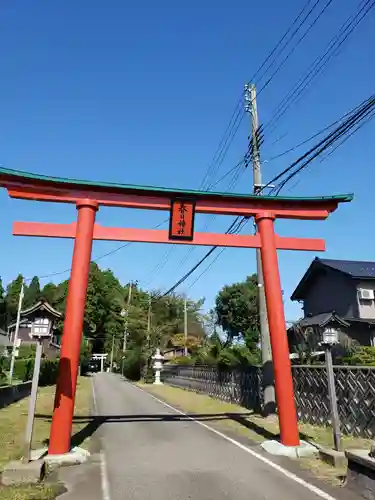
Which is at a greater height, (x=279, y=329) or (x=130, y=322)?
(x=130, y=322)

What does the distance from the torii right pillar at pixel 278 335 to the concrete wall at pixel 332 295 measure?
16105mm

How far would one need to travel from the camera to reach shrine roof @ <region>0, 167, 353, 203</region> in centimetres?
988

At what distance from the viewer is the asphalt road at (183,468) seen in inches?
247

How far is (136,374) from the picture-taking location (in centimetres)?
4625

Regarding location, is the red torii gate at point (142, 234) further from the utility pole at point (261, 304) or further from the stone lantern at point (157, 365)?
the stone lantern at point (157, 365)

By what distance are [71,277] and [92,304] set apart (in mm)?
62244

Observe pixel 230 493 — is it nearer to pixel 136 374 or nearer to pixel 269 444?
pixel 269 444

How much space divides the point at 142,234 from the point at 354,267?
1985 centimetres

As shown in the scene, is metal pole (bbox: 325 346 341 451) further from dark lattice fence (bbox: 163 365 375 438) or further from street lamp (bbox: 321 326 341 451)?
dark lattice fence (bbox: 163 365 375 438)

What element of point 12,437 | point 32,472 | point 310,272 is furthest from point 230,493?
point 310,272

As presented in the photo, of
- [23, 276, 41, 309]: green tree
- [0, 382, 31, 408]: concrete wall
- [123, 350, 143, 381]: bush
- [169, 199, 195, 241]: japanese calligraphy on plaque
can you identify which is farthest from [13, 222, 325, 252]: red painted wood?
[23, 276, 41, 309]: green tree

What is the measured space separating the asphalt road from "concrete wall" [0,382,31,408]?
742 cm

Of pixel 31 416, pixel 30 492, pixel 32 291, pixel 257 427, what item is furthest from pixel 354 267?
pixel 32 291

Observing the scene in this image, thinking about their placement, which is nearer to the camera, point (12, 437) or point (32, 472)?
point (32, 472)
